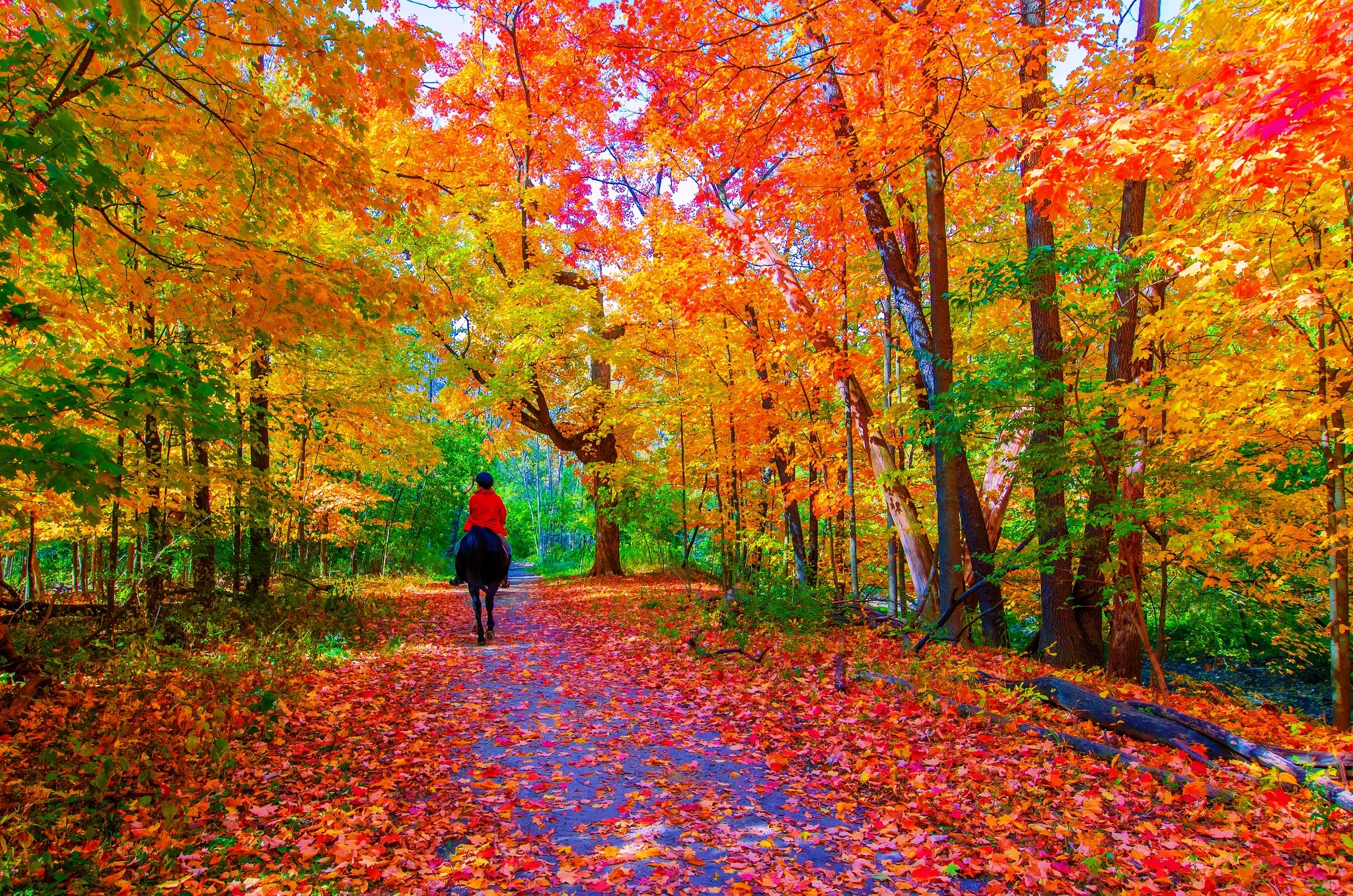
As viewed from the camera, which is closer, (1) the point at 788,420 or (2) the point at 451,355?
(1) the point at 788,420

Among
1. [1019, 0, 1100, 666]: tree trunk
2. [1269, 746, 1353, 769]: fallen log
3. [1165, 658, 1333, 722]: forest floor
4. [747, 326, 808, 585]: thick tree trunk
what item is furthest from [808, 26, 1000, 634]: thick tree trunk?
[1165, 658, 1333, 722]: forest floor

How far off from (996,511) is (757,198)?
20.0 feet

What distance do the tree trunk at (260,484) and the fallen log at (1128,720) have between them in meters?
8.37

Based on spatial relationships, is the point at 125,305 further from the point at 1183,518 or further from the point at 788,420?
the point at 1183,518

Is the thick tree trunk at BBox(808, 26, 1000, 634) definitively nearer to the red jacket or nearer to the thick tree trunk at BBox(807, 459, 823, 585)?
the thick tree trunk at BBox(807, 459, 823, 585)

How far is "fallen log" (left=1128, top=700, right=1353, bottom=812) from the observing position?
13.8ft

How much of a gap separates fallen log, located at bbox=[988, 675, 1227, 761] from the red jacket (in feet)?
22.2

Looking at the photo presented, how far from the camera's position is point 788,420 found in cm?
1328

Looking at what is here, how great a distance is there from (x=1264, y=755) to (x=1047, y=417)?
11.6 feet

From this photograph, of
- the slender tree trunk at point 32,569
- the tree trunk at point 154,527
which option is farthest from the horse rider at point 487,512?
the slender tree trunk at point 32,569

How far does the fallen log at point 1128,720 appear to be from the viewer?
5.07m

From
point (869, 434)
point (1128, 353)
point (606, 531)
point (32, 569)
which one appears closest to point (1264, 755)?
point (1128, 353)

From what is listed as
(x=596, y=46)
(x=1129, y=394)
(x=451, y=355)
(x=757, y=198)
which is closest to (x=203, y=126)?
(x=596, y=46)

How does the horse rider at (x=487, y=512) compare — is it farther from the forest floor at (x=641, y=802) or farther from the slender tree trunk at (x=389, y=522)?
the slender tree trunk at (x=389, y=522)
